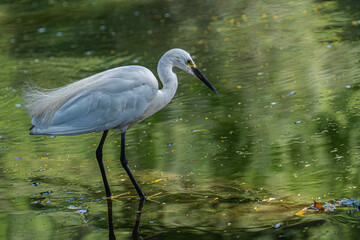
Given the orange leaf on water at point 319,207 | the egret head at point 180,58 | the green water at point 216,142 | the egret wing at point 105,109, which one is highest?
the egret head at point 180,58

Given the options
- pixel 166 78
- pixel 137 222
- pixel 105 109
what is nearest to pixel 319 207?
pixel 137 222

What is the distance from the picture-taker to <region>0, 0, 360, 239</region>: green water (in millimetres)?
5480

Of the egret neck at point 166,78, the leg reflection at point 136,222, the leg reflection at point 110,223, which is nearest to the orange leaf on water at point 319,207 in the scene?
the leg reflection at point 136,222

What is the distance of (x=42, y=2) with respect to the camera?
20.6 meters

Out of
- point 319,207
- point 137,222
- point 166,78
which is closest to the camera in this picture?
point 319,207

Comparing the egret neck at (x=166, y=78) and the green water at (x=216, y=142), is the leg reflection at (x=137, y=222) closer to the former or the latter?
the green water at (x=216, y=142)

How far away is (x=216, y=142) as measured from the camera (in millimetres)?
7551

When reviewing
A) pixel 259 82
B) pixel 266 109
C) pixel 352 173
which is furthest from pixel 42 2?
pixel 352 173

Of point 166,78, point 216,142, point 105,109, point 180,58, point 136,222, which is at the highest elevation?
point 180,58

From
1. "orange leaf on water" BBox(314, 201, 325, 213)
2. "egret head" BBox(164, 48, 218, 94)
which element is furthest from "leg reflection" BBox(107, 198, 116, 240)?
"orange leaf on water" BBox(314, 201, 325, 213)

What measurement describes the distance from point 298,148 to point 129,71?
87.0 inches

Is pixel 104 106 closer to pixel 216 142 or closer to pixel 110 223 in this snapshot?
A: pixel 110 223

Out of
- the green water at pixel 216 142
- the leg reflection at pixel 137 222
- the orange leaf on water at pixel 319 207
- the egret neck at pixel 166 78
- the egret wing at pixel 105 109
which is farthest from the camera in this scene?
the egret neck at pixel 166 78

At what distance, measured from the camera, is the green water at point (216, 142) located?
5.48 m
